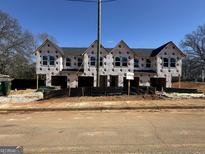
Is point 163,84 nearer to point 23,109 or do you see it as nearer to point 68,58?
point 68,58

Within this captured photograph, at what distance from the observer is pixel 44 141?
6.41 meters

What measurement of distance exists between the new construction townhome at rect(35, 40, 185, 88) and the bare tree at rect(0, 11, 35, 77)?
52.8 ft

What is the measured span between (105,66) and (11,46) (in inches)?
925

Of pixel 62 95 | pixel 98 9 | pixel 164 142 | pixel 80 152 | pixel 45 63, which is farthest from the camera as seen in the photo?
pixel 45 63

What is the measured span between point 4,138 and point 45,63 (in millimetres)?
27935

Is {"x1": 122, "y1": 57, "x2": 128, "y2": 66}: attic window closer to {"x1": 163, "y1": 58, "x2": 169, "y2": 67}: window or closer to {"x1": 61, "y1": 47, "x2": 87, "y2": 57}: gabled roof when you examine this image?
{"x1": 163, "y1": 58, "x2": 169, "y2": 67}: window

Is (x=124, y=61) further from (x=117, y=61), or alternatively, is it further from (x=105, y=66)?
(x=105, y=66)

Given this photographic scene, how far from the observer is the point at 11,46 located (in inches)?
1837

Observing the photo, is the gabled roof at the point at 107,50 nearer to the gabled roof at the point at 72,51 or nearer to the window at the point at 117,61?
the gabled roof at the point at 72,51

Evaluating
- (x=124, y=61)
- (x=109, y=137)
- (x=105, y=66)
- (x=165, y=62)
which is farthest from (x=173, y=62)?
(x=109, y=137)

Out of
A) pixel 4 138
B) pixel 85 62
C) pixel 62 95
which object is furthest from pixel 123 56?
pixel 4 138

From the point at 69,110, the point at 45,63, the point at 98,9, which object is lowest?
the point at 69,110

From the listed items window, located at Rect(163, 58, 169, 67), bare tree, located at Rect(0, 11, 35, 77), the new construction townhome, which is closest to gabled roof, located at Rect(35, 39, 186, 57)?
the new construction townhome

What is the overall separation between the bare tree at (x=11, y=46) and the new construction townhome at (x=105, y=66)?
16.1 m
